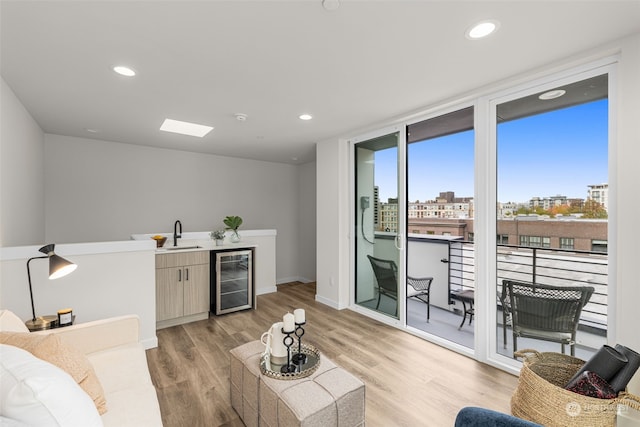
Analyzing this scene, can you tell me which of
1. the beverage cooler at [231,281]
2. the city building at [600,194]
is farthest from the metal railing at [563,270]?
the beverage cooler at [231,281]

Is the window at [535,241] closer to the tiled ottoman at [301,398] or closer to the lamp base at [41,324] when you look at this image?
the tiled ottoman at [301,398]

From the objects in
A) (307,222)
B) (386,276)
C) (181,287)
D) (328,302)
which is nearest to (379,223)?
(386,276)

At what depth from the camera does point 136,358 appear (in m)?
1.81

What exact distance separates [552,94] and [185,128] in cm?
390

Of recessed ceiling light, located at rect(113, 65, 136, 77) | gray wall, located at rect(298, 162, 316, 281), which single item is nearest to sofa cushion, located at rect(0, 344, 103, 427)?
recessed ceiling light, located at rect(113, 65, 136, 77)

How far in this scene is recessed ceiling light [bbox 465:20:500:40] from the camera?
1627 millimetres

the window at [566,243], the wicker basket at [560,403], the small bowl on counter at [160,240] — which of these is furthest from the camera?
the small bowl on counter at [160,240]

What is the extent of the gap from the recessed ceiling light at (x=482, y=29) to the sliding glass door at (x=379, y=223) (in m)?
1.58

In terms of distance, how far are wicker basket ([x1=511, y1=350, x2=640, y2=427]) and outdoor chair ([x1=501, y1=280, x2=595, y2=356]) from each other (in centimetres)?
58

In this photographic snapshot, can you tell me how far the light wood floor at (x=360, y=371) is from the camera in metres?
1.94

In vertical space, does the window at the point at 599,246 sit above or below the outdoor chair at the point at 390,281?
above

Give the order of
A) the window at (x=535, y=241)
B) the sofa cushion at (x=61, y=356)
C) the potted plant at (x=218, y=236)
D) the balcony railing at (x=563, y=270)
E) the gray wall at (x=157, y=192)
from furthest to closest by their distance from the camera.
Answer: the potted plant at (x=218, y=236)
the gray wall at (x=157, y=192)
the window at (x=535, y=241)
the balcony railing at (x=563, y=270)
the sofa cushion at (x=61, y=356)

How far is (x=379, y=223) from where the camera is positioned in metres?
3.63

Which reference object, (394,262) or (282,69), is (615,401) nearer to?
(394,262)
